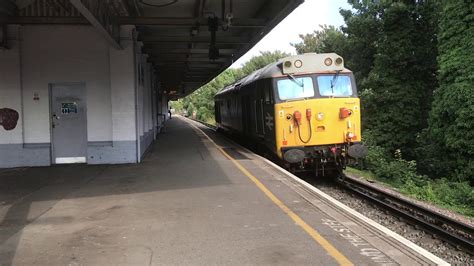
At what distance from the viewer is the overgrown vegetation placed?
15914 millimetres

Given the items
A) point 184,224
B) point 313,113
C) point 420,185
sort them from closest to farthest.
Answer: point 184,224, point 313,113, point 420,185

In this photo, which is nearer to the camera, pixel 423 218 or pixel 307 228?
pixel 307 228

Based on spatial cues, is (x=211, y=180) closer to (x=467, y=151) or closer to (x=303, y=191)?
(x=303, y=191)

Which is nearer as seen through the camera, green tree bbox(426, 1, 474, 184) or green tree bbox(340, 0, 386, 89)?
green tree bbox(426, 1, 474, 184)

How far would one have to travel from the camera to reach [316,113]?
11297 millimetres

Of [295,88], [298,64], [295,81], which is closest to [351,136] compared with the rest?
[295,88]

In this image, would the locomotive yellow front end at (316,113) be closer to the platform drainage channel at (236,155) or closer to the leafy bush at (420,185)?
the platform drainage channel at (236,155)

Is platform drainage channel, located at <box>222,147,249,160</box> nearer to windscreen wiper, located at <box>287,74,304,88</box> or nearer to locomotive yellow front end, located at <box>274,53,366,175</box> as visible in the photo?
locomotive yellow front end, located at <box>274,53,366,175</box>

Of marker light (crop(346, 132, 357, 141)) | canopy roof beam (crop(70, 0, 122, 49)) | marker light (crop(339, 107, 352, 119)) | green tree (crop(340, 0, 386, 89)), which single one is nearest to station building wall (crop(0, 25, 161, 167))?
canopy roof beam (crop(70, 0, 122, 49))

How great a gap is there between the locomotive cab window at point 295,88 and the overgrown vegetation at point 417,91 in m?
4.20

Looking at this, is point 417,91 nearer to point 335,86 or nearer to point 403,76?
point 403,76

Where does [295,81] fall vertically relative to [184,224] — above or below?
above

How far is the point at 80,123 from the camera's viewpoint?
40.8 ft

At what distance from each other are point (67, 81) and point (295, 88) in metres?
5.93
